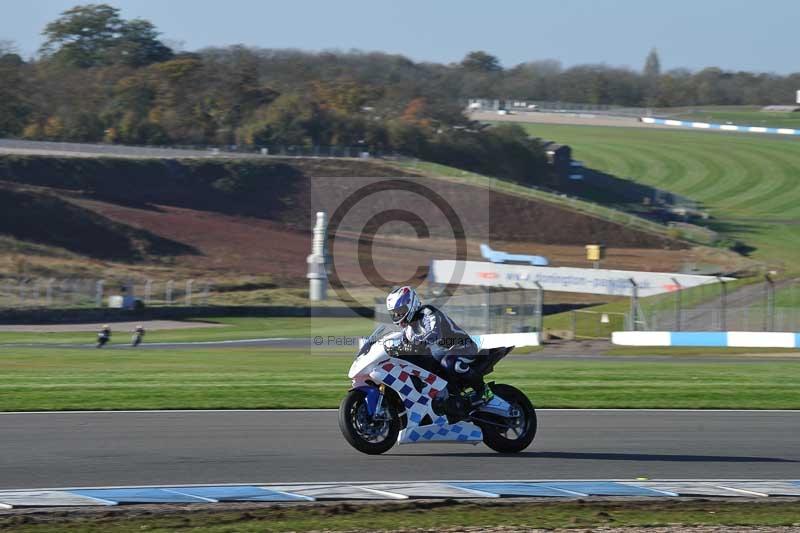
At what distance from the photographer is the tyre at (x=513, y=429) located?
39.1 ft

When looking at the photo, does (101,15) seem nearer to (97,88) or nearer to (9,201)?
(97,88)

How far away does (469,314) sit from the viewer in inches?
1357

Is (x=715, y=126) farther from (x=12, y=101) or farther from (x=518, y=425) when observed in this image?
(x=518, y=425)

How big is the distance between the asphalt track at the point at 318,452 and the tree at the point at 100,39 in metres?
101

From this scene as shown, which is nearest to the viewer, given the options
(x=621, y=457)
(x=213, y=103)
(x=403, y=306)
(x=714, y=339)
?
(x=403, y=306)

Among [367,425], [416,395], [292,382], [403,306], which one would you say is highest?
[403,306]

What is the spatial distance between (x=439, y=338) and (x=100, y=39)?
358 feet

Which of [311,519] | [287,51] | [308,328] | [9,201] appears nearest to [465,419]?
[311,519]

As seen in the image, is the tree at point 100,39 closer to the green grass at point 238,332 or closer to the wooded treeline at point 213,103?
the wooded treeline at point 213,103

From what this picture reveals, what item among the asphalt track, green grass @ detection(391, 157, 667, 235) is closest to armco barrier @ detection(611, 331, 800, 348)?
the asphalt track

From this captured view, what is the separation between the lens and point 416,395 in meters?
11.5

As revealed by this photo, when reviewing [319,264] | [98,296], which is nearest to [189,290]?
[98,296]

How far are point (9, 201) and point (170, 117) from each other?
26948 mm

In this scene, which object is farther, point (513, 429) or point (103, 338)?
point (103, 338)
